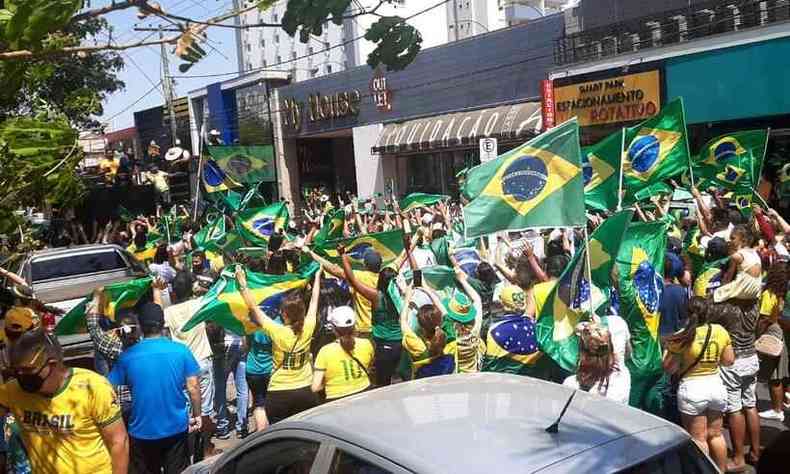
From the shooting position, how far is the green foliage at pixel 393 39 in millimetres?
3221

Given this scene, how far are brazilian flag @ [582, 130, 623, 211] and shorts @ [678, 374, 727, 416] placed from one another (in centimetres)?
204

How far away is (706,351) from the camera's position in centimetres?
520

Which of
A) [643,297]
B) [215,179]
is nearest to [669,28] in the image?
[215,179]

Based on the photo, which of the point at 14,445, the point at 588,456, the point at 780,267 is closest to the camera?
the point at 588,456

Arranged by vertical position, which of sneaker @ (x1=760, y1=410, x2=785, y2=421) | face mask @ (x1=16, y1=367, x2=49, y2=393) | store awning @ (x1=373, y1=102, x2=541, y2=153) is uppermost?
store awning @ (x1=373, y1=102, x2=541, y2=153)

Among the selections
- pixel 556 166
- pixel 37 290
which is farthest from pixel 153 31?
pixel 37 290

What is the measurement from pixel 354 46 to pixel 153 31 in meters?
54.4

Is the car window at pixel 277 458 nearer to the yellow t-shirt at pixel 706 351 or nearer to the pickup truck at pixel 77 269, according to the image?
the yellow t-shirt at pixel 706 351

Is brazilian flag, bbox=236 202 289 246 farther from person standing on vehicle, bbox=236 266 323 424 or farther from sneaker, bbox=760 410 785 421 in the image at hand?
sneaker, bbox=760 410 785 421

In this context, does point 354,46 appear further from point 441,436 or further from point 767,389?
point 441,436

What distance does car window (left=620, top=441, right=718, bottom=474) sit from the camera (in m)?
2.76

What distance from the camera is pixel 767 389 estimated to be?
766cm

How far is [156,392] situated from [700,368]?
141 inches

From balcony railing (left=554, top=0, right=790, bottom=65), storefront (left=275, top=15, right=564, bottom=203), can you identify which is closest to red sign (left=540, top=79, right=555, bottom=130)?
storefront (left=275, top=15, right=564, bottom=203)
